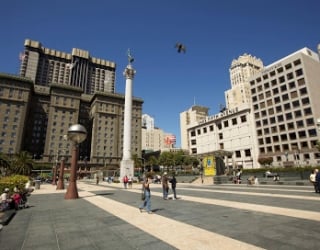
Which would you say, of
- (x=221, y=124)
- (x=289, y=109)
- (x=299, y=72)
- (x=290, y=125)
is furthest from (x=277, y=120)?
(x=221, y=124)

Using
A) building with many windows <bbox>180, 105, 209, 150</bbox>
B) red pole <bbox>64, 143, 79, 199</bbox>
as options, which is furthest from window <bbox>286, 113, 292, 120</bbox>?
building with many windows <bbox>180, 105, 209, 150</bbox>

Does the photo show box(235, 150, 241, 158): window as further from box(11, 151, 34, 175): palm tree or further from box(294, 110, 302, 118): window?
box(11, 151, 34, 175): palm tree

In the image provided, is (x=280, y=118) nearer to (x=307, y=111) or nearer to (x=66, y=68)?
(x=307, y=111)

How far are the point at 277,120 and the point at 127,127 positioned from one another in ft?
165

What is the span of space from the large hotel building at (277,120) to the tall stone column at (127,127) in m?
29.2

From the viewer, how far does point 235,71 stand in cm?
15062

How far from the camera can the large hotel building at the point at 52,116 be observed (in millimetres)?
93000

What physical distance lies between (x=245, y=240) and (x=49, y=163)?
102844mm

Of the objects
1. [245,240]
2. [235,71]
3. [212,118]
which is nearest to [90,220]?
[245,240]

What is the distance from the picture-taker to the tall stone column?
48.8 metres

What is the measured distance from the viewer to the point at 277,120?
69.8 metres

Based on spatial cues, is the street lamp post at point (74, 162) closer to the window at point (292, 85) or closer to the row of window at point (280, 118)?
the row of window at point (280, 118)

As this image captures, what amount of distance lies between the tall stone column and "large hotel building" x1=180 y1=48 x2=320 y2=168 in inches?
1151

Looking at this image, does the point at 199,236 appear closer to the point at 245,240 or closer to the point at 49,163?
the point at 245,240
